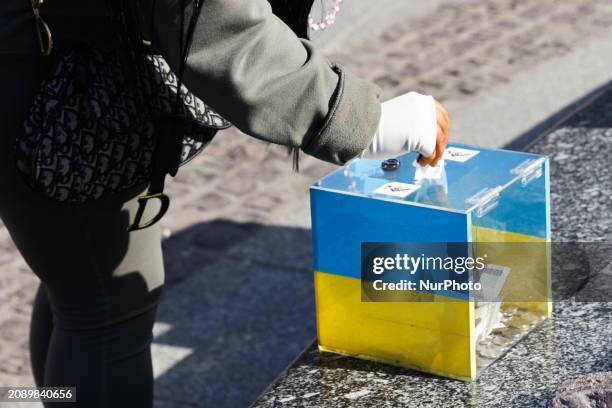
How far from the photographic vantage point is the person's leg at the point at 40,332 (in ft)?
8.77

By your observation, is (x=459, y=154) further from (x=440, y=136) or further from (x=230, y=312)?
(x=230, y=312)

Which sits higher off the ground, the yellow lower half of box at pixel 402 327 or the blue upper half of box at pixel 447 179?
the blue upper half of box at pixel 447 179

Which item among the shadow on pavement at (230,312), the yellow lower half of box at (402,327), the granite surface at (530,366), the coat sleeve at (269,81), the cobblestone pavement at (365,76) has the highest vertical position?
the coat sleeve at (269,81)

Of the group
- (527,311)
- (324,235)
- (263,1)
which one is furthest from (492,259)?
(263,1)

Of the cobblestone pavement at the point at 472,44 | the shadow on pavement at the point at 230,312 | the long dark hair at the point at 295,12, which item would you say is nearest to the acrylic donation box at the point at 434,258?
the long dark hair at the point at 295,12

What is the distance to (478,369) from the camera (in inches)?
87.8

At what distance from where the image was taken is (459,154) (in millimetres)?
2434

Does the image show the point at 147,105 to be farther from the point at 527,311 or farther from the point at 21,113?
the point at 527,311

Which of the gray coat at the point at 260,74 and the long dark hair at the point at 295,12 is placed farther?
the long dark hair at the point at 295,12

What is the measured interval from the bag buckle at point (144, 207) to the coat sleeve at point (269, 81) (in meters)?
0.28

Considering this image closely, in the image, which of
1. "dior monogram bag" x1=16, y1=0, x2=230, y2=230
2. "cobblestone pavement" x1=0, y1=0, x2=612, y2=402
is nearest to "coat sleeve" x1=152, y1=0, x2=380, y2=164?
"dior monogram bag" x1=16, y1=0, x2=230, y2=230

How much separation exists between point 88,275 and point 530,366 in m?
0.97

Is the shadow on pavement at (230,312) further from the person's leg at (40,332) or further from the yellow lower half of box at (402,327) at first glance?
the yellow lower half of box at (402,327)

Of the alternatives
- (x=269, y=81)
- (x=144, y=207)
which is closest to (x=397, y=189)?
(x=269, y=81)
